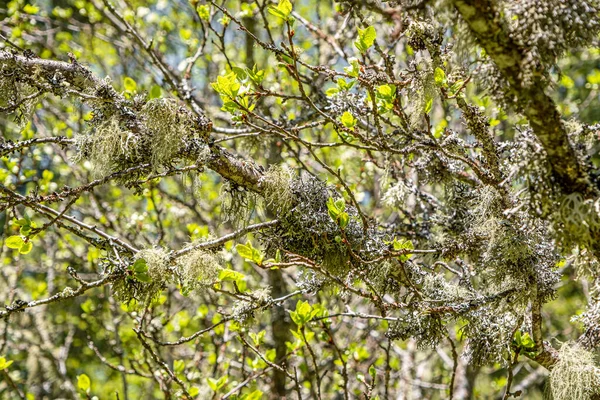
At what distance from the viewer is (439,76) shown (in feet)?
5.04

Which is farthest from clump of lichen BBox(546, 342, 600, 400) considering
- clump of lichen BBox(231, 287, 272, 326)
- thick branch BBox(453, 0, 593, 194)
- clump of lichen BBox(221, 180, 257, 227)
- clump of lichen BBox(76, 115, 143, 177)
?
clump of lichen BBox(76, 115, 143, 177)

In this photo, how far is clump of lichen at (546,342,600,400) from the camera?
5.07 feet

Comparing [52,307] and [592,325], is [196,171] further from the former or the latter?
[52,307]

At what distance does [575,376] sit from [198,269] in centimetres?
122

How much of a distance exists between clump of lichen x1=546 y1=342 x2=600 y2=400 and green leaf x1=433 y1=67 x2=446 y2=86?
924 mm

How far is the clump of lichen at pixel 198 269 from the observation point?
1.70 meters

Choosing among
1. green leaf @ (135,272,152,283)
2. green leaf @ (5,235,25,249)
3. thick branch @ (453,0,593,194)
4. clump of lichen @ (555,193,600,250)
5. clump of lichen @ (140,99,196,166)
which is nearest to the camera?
thick branch @ (453,0,593,194)

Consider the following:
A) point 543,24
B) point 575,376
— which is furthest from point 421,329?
point 543,24

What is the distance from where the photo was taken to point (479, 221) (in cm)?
167

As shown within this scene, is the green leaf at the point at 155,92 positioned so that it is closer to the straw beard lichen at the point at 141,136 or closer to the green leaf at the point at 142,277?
the straw beard lichen at the point at 141,136

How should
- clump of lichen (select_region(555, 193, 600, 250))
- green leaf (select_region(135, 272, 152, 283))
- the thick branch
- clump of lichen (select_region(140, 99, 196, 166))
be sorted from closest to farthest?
the thick branch
clump of lichen (select_region(555, 193, 600, 250))
clump of lichen (select_region(140, 99, 196, 166))
green leaf (select_region(135, 272, 152, 283))

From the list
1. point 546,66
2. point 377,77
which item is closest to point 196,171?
point 377,77

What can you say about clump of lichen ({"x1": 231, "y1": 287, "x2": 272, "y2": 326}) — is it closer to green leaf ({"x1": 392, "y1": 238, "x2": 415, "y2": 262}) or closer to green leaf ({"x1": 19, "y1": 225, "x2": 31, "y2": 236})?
green leaf ({"x1": 392, "y1": 238, "x2": 415, "y2": 262})

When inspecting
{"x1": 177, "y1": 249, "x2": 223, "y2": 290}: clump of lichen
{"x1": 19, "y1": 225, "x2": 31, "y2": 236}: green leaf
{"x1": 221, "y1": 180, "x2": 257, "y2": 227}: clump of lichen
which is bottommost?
{"x1": 177, "y1": 249, "x2": 223, "y2": 290}: clump of lichen
